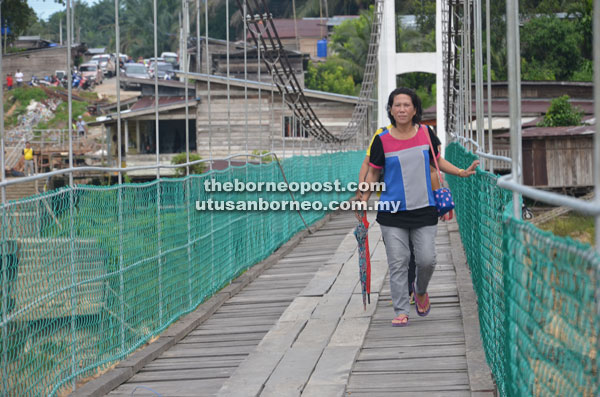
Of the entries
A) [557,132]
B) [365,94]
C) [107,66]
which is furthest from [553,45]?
[107,66]

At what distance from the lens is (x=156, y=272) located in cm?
516

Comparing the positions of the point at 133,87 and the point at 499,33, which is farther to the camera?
the point at 499,33

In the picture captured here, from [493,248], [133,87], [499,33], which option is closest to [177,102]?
[133,87]

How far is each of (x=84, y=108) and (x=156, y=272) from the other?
108 feet

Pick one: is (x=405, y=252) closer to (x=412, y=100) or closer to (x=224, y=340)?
(x=412, y=100)

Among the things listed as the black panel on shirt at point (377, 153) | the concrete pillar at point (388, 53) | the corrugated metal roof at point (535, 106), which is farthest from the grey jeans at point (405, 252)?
the corrugated metal roof at point (535, 106)

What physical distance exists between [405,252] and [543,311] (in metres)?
2.74

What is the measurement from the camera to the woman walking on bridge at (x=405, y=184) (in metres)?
4.76

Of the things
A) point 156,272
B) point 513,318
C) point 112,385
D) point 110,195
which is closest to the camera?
point 513,318

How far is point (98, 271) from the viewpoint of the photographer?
423cm

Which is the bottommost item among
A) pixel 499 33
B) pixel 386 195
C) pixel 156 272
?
pixel 156 272

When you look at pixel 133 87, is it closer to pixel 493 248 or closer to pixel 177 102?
pixel 177 102

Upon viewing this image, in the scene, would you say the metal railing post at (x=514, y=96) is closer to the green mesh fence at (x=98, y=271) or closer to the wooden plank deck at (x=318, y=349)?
the wooden plank deck at (x=318, y=349)

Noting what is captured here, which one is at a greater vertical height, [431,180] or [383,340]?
[431,180]
